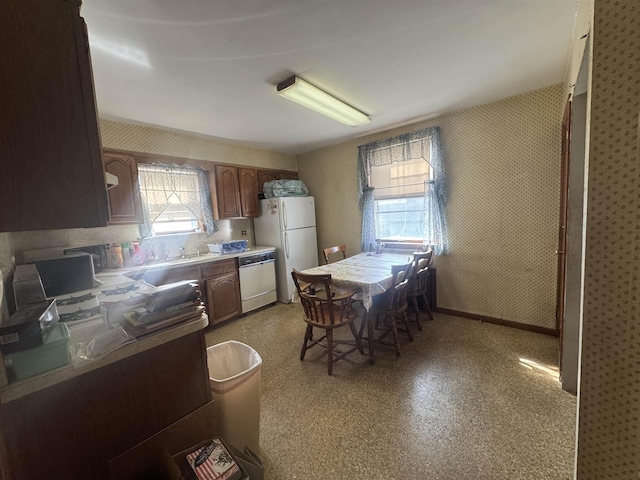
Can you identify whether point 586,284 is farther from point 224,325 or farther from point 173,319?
point 224,325

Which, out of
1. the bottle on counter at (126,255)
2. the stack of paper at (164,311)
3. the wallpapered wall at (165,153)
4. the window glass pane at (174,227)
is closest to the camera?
the stack of paper at (164,311)

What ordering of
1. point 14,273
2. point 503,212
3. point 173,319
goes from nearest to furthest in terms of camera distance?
point 173,319
point 14,273
point 503,212

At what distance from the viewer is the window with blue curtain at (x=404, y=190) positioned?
130 inches

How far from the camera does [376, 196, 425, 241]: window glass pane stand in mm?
3592

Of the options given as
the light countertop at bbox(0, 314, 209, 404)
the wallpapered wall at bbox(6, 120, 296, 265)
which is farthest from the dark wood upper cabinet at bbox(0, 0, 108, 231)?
the wallpapered wall at bbox(6, 120, 296, 265)

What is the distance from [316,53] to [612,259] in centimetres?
198

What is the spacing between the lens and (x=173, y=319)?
110 centimetres

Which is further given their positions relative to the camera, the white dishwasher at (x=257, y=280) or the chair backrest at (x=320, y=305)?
the white dishwasher at (x=257, y=280)

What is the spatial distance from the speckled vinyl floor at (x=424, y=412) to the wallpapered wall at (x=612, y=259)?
0.55 m

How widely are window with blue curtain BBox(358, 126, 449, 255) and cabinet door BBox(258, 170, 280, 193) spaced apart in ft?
4.94

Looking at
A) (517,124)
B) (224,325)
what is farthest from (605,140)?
(224,325)

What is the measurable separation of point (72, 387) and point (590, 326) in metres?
1.91

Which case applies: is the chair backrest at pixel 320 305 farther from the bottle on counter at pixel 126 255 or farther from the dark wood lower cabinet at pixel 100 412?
the bottle on counter at pixel 126 255

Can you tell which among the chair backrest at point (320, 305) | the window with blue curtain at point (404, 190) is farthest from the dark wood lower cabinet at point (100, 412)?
the window with blue curtain at point (404, 190)
